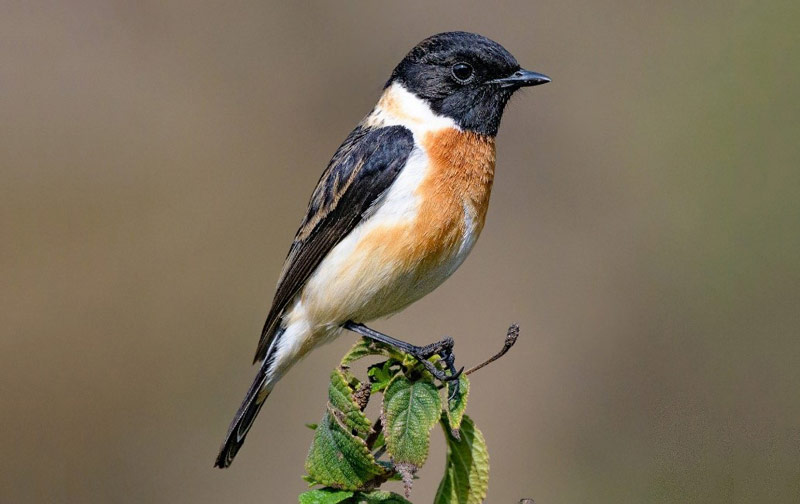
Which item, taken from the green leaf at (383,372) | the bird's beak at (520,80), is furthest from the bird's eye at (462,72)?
the green leaf at (383,372)

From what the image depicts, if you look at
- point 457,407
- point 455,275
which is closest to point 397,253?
point 457,407

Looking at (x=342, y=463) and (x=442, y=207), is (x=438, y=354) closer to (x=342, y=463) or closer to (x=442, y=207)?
(x=342, y=463)

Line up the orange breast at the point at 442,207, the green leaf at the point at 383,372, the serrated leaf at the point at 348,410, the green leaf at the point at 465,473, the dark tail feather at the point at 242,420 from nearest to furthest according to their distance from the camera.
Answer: the serrated leaf at the point at 348,410
the green leaf at the point at 465,473
the green leaf at the point at 383,372
the orange breast at the point at 442,207
the dark tail feather at the point at 242,420

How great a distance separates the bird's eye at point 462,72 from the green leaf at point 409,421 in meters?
1.90

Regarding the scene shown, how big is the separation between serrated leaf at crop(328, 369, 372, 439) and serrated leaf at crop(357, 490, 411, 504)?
180 millimetres

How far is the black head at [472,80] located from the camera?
4.39 meters

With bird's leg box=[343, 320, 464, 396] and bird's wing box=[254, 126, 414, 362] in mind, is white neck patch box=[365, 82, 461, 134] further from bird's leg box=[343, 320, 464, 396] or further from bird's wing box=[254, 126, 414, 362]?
bird's leg box=[343, 320, 464, 396]

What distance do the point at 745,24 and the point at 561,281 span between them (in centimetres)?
264

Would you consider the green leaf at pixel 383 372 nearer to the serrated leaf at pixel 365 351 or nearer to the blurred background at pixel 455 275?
the serrated leaf at pixel 365 351

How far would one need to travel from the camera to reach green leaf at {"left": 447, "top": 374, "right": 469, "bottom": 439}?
2875mm

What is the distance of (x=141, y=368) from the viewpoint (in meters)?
7.22

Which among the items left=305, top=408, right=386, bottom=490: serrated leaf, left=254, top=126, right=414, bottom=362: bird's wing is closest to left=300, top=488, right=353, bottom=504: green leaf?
left=305, top=408, right=386, bottom=490: serrated leaf

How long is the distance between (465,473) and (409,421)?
285 mm

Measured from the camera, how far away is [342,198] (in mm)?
4242
